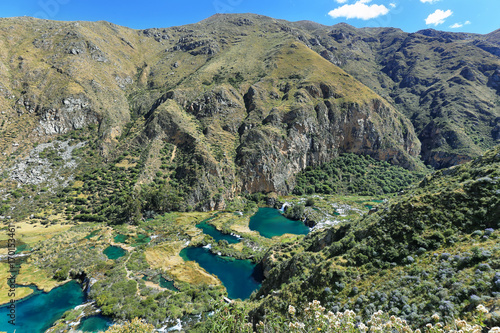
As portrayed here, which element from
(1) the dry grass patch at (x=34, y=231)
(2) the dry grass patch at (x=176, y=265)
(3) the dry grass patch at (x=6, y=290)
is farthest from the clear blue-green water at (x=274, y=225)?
(1) the dry grass patch at (x=34, y=231)

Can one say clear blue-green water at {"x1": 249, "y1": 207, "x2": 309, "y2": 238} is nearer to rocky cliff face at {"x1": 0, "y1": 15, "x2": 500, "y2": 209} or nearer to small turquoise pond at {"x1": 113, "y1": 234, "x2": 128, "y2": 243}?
rocky cliff face at {"x1": 0, "y1": 15, "x2": 500, "y2": 209}

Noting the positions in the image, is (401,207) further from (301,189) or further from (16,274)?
(301,189)

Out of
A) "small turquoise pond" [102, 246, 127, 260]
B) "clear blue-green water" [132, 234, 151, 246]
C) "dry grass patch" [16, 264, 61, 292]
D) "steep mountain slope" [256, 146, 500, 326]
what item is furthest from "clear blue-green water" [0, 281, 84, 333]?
"steep mountain slope" [256, 146, 500, 326]

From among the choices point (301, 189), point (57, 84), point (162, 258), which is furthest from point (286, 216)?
point (57, 84)

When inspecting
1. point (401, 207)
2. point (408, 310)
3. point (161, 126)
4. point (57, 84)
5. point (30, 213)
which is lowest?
point (30, 213)

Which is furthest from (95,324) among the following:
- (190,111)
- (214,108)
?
(214,108)

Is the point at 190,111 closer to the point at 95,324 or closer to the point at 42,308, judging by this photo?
the point at 42,308

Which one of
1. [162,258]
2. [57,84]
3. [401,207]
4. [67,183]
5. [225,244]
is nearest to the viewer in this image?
[401,207]
